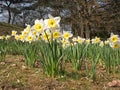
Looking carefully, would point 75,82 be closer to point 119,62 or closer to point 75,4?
point 119,62

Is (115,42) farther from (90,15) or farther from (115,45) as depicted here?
(90,15)

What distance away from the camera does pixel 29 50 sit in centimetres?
470

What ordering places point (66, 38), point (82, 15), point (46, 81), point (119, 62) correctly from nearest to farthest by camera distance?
point (46, 81), point (119, 62), point (66, 38), point (82, 15)

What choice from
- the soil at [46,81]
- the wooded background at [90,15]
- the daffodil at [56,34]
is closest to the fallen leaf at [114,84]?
the soil at [46,81]

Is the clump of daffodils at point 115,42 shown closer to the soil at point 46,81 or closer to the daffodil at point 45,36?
the soil at point 46,81

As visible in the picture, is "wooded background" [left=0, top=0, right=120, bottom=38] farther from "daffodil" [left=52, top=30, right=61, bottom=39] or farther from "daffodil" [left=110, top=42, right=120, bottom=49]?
"daffodil" [left=52, top=30, right=61, bottom=39]

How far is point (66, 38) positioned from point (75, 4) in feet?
55.8

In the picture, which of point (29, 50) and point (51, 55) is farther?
point (29, 50)

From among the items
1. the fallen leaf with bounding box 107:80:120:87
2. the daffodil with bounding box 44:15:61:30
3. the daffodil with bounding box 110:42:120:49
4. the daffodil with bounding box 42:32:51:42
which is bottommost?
the fallen leaf with bounding box 107:80:120:87

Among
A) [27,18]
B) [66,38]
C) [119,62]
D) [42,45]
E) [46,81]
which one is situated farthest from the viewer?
[27,18]

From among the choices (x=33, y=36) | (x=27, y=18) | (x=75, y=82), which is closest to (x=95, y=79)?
(x=75, y=82)

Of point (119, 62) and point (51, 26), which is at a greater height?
point (51, 26)

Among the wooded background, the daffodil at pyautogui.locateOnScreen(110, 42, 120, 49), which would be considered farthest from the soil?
the wooded background

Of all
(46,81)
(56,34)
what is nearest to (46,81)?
(46,81)
